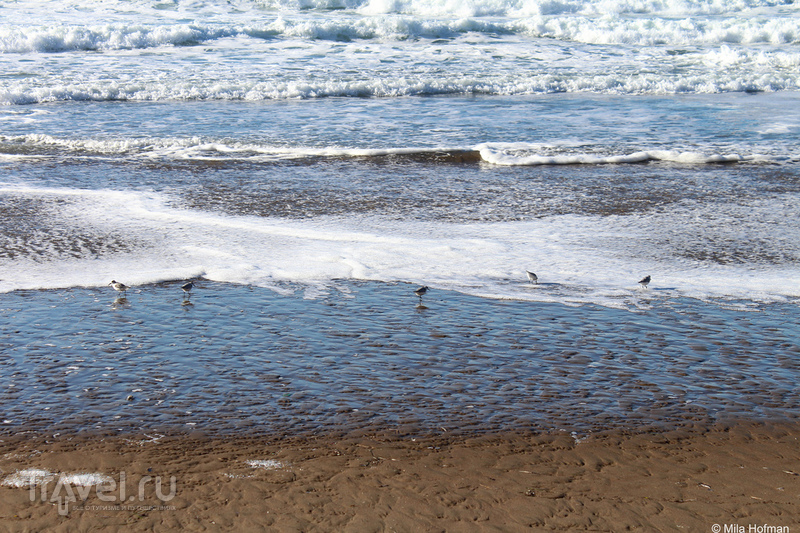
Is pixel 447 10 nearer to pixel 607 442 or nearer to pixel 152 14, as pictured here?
pixel 152 14

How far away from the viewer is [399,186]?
1035 cm

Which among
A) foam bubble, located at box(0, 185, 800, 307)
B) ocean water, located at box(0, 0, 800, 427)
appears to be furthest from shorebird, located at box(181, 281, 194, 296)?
foam bubble, located at box(0, 185, 800, 307)

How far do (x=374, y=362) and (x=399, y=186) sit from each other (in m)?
5.56

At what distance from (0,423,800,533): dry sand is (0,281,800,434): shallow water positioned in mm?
211

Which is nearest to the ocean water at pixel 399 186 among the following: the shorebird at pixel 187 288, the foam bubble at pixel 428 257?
the foam bubble at pixel 428 257

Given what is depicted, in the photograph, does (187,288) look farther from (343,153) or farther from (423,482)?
(343,153)

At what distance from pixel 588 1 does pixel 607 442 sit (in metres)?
30.6

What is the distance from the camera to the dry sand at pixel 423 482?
3510mm

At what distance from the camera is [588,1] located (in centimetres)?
3150

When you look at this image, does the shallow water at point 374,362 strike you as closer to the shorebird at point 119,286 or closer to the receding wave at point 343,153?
the shorebird at point 119,286

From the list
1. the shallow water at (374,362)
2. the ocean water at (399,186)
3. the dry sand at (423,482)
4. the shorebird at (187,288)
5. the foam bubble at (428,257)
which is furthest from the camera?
the foam bubble at (428,257)

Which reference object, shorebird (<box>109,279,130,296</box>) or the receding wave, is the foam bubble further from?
the receding wave

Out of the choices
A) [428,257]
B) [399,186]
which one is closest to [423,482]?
[428,257]

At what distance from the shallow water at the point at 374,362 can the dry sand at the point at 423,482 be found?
21cm
